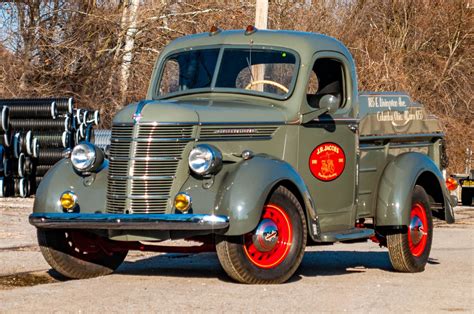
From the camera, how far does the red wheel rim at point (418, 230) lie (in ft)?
37.2

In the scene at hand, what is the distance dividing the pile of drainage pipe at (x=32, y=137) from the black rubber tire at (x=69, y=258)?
Result: 44.7 feet

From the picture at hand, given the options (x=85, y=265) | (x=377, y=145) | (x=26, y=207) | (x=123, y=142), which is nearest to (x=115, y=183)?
(x=123, y=142)

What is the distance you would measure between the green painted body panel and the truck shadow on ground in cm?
71

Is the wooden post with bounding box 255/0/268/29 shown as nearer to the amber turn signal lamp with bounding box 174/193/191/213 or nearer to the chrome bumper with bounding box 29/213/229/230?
the chrome bumper with bounding box 29/213/229/230

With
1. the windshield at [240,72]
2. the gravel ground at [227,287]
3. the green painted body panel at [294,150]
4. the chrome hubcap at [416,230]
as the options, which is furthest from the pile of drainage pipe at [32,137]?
the chrome hubcap at [416,230]

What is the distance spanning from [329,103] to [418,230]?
1.85 m

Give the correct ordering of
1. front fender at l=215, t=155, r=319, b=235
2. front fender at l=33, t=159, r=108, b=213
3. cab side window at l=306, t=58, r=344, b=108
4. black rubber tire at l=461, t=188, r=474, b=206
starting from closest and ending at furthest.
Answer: front fender at l=215, t=155, r=319, b=235 → front fender at l=33, t=159, r=108, b=213 → cab side window at l=306, t=58, r=344, b=108 → black rubber tire at l=461, t=188, r=474, b=206

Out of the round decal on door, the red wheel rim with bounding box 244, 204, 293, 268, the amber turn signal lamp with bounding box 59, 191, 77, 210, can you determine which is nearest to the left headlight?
the amber turn signal lamp with bounding box 59, 191, 77, 210

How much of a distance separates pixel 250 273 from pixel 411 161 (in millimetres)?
2739

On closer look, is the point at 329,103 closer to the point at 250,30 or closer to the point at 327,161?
the point at 327,161

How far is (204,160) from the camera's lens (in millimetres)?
9414

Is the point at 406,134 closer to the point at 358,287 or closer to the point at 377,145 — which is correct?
the point at 377,145

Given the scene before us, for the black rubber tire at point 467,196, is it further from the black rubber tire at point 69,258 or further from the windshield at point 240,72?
the black rubber tire at point 69,258

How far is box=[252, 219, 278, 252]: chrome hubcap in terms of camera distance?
9508mm
